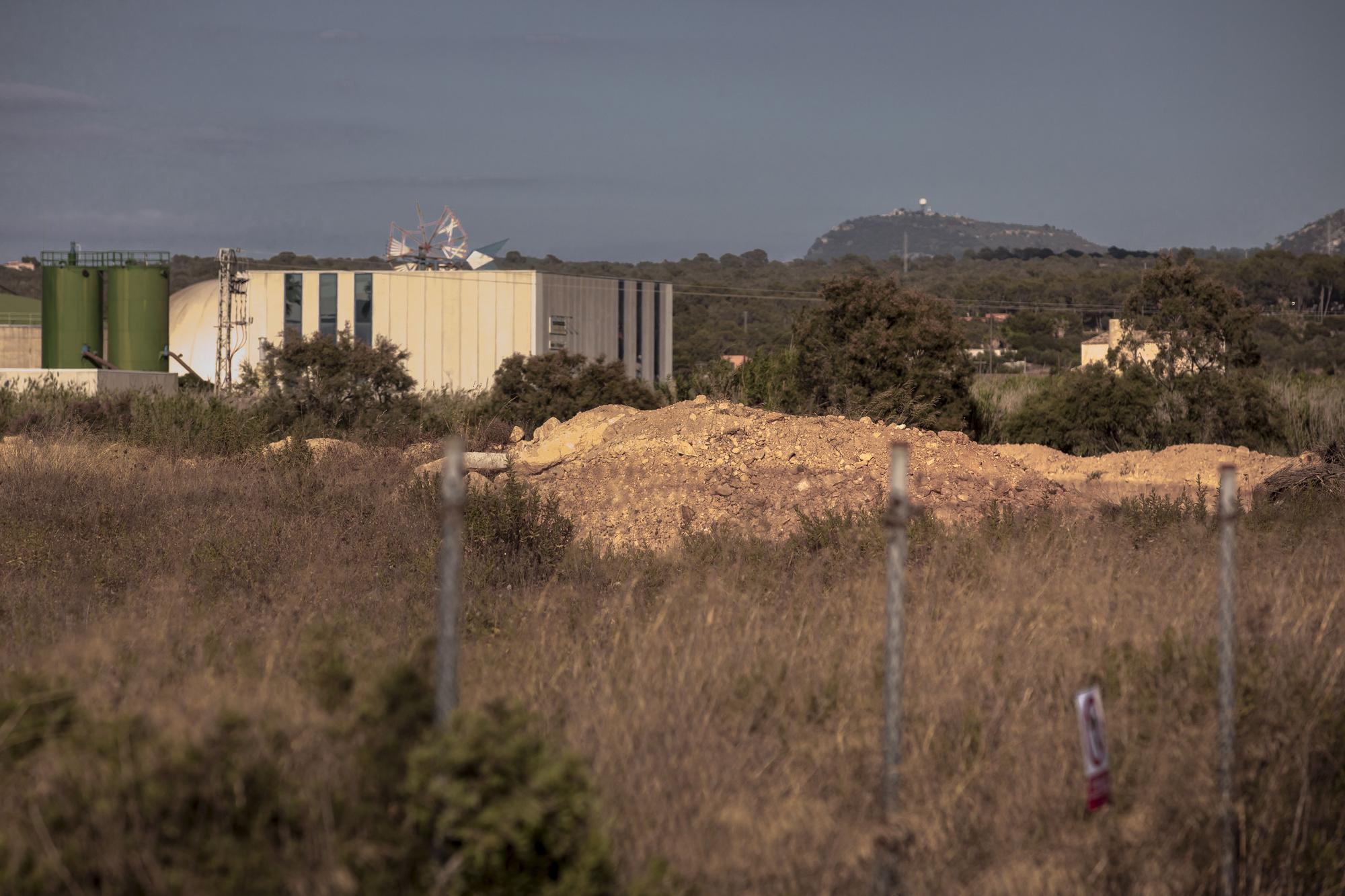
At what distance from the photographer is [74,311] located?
58312mm

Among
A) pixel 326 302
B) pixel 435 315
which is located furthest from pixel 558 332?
pixel 326 302

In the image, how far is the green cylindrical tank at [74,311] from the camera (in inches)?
2290

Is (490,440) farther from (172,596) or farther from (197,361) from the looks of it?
(197,361)

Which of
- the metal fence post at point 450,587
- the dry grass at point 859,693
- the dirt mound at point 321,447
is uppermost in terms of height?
the metal fence post at point 450,587

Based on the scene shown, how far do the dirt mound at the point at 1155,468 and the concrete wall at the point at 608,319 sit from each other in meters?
28.1

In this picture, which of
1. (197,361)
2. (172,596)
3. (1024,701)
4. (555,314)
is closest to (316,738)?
(1024,701)

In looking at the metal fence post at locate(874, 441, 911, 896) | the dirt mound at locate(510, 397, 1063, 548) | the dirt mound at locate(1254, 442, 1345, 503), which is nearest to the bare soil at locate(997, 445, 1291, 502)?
the dirt mound at locate(510, 397, 1063, 548)

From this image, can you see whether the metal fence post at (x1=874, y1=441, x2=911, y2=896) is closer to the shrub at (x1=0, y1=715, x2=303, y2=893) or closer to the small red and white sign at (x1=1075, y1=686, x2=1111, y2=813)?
the small red and white sign at (x1=1075, y1=686, x2=1111, y2=813)

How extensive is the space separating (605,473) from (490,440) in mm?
8582

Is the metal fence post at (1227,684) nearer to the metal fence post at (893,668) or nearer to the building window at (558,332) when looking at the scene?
the metal fence post at (893,668)

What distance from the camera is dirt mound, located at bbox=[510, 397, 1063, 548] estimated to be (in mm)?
14250

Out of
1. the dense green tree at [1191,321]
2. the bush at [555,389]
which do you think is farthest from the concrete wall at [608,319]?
the dense green tree at [1191,321]

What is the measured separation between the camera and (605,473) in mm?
15680

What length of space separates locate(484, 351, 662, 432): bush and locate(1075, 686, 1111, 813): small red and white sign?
27277 millimetres
